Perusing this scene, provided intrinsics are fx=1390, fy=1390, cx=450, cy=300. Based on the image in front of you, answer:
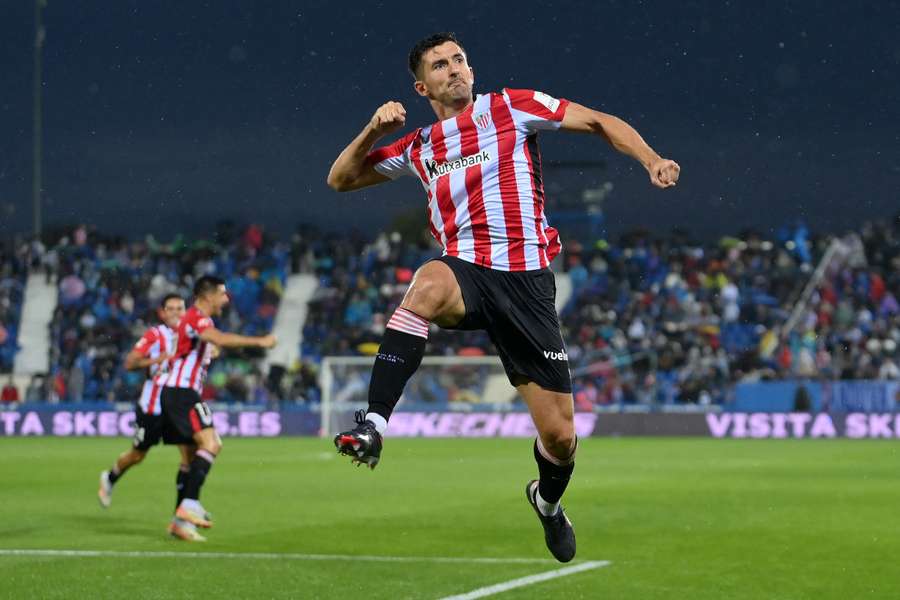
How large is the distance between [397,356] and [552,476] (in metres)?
1.69

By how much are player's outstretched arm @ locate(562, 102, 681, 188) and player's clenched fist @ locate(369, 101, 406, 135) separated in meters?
0.87

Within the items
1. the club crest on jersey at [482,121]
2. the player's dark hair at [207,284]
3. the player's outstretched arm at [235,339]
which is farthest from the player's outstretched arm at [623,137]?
the player's dark hair at [207,284]

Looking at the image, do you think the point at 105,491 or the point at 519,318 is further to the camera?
the point at 105,491

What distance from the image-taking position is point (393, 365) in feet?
19.3

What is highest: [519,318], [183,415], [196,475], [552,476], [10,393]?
[519,318]

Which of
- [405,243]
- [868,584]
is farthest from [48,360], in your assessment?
[868,584]

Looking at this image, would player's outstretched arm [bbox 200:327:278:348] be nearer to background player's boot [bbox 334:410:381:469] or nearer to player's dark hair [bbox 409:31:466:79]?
player's dark hair [bbox 409:31:466:79]

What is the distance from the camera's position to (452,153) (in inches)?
254

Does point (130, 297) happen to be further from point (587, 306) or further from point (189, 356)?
point (189, 356)

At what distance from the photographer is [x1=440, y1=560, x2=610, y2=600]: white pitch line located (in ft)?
26.2

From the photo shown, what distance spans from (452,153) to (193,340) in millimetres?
5992

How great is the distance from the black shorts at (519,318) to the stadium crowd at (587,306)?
23274 mm

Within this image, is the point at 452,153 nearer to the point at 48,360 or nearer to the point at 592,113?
the point at 592,113

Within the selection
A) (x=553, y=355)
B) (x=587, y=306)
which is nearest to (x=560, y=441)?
(x=553, y=355)
